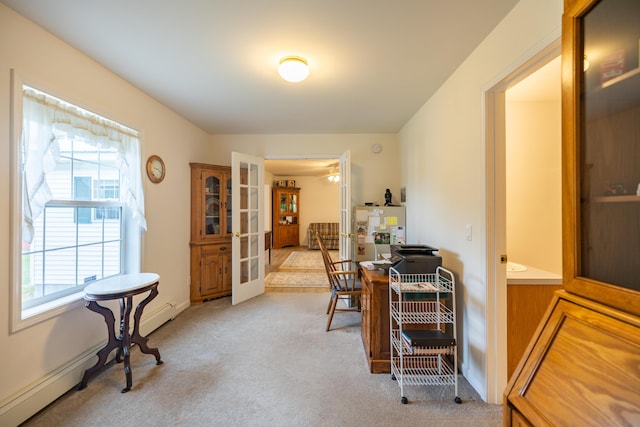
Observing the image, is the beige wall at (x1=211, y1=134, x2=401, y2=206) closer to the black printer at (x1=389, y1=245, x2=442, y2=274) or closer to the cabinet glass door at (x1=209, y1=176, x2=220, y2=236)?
the cabinet glass door at (x1=209, y1=176, x2=220, y2=236)

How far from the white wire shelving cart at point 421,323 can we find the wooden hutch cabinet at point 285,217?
629 cm

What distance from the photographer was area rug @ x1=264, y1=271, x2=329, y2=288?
4.41 m

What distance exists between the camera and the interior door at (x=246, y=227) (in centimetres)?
349

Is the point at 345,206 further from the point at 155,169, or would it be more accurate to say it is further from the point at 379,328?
the point at 155,169

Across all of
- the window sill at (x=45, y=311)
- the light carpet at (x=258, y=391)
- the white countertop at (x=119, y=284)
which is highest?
the white countertop at (x=119, y=284)

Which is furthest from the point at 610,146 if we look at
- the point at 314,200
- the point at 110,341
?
the point at 314,200

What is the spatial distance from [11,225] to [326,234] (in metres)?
7.02

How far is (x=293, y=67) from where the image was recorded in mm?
1984

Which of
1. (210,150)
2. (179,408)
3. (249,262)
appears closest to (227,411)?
(179,408)

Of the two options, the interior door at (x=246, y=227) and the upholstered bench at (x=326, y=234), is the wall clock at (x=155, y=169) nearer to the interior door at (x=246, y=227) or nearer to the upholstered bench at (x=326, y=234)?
the interior door at (x=246, y=227)

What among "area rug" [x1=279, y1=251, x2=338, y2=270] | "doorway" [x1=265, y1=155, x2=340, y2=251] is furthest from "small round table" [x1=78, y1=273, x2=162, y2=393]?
"doorway" [x1=265, y1=155, x2=340, y2=251]

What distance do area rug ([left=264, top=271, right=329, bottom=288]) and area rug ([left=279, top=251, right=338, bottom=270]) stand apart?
20.1 inches

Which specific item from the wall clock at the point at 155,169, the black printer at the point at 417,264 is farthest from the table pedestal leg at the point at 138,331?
the black printer at the point at 417,264

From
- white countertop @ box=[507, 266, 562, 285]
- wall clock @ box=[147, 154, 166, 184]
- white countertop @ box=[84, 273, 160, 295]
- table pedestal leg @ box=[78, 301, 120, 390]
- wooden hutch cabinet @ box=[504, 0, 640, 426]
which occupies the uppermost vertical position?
wall clock @ box=[147, 154, 166, 184]
